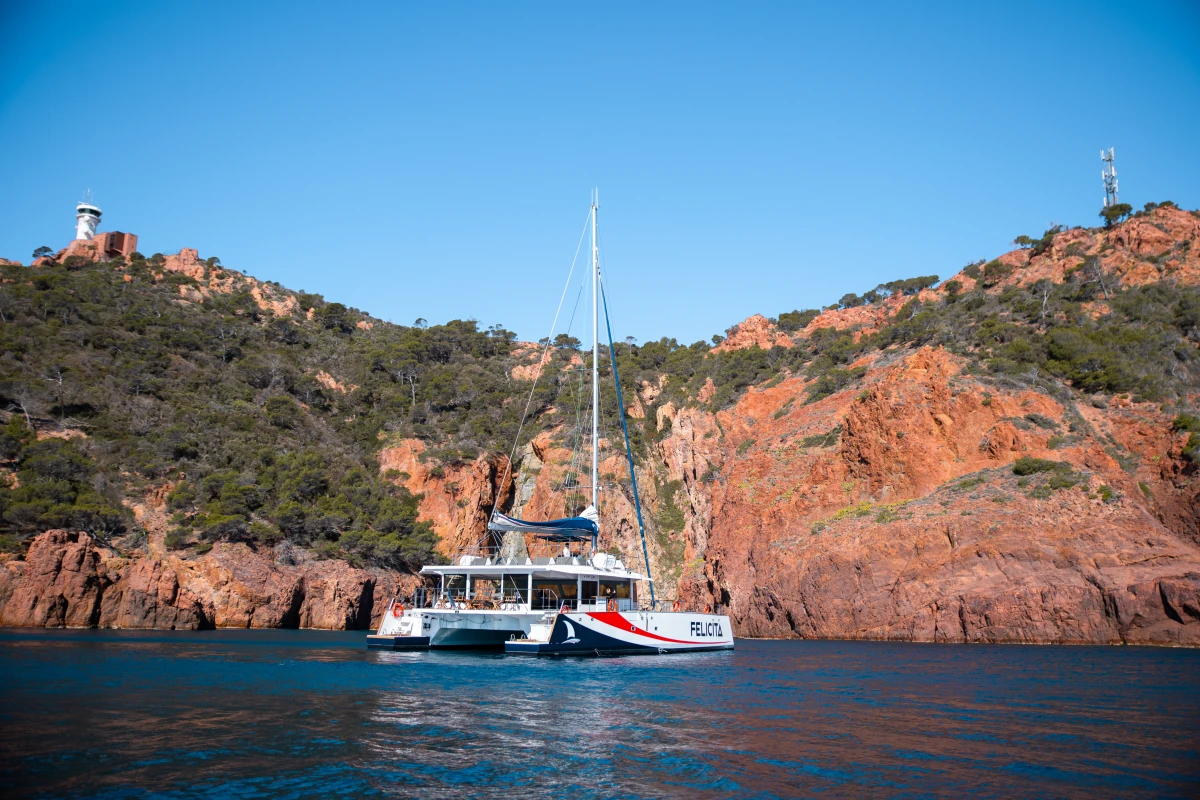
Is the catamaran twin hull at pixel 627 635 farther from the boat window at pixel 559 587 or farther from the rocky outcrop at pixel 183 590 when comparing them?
the rocky outcrop at pixel 183 590

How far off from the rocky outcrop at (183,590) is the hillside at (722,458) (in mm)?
127

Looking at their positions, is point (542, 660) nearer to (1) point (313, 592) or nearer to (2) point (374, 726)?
(2) point (374, 726)

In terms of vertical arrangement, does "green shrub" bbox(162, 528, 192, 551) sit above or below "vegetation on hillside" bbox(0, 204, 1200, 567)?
below

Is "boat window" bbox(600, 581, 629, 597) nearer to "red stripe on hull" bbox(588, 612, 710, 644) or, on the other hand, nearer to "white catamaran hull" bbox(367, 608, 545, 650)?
"red stripe on hull" bbox(588, 612, 710, 644)

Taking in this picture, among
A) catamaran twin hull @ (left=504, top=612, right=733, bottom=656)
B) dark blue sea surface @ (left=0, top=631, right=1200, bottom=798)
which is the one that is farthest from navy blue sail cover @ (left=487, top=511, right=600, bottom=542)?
dark blue sea surface @ (left=0, top=631, right=1200, bottom=798)

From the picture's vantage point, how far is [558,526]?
1220 inches

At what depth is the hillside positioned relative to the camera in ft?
116

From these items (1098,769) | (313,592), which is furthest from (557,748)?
(313,592)

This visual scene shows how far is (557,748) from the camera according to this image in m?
13.0

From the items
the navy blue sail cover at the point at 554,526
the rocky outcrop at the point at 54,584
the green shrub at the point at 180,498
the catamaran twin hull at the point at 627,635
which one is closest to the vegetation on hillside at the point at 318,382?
the green shrub at the point at 180,498

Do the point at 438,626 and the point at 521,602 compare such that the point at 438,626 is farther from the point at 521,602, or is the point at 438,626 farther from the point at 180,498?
the point at 180,498

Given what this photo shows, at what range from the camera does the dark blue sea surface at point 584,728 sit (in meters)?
10.5

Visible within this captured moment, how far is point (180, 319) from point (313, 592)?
103 ft

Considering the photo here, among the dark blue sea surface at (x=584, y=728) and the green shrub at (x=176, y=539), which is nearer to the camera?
the dark blue sea surface at (x=584, y=728)
